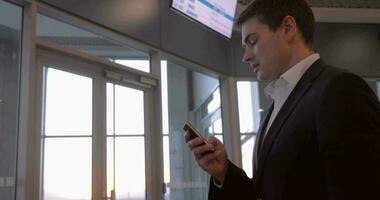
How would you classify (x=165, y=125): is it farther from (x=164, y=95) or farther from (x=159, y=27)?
(x=159, y=27)

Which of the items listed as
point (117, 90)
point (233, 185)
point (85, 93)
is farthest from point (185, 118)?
point (233, 185)

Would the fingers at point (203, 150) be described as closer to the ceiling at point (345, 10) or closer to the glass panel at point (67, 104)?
the glass panel at point (67, 104)

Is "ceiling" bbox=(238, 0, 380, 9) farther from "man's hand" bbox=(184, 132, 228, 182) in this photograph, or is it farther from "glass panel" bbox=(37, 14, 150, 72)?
"man's hand" bbox=(184, 132, 228, 182)

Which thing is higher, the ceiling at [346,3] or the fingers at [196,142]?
the ceiling at [346,3]

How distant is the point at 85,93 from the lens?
3457 mm

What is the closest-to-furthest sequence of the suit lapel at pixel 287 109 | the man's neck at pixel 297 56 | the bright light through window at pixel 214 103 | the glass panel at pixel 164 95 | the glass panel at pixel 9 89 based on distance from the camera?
the suit lapel at pixel 287 109
the man's neck at pixel 297 56
the glass panel at pixel 9 89
the glass panel at pixel 164 95
the bright light through window at pixel 214 103

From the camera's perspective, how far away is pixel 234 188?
3.96ft

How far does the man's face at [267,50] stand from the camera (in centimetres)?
118

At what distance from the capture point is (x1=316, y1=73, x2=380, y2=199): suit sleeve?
84 cm

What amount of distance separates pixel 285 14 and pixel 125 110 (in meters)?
2.77

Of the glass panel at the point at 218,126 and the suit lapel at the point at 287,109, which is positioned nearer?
the suit lapel at the point at 287,109

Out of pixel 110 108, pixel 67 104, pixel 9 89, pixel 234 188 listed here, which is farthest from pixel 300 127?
pixel 110 108

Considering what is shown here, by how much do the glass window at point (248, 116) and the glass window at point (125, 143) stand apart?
5.41ft

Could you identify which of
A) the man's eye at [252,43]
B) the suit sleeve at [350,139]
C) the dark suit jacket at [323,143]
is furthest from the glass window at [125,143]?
the suit sleeve at [350,139]
